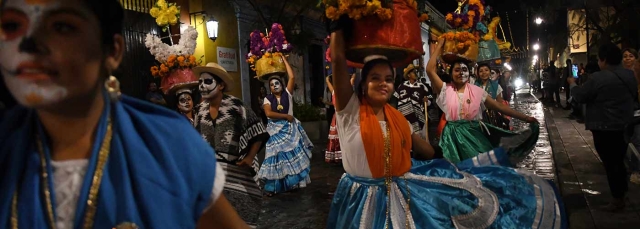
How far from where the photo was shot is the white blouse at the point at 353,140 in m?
Answer: 4.02

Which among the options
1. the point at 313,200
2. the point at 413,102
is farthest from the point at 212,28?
the point at 313,200

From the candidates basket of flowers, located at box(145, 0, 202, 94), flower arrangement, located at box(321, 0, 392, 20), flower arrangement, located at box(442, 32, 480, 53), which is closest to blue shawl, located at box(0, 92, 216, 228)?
flower arrangement, located at box(321, 0, 392, 20)

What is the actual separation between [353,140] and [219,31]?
13530mm

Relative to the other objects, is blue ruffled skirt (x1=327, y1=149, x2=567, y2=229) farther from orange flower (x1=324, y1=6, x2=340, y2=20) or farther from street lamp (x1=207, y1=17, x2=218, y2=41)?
street lamp (x1=207, y1=17, x2=218, y2=41)

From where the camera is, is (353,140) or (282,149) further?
(282,149)

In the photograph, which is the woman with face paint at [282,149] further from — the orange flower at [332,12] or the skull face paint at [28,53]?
the skull face paint at [28,53]

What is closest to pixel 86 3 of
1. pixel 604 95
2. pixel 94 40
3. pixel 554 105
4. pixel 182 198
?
pixel 94 40

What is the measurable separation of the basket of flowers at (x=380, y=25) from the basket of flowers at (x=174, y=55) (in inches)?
102

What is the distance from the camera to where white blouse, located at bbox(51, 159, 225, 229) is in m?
1.55

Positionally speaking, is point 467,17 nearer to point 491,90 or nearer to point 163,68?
point 491,90

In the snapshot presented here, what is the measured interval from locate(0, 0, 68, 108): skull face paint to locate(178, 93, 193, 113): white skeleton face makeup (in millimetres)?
4694

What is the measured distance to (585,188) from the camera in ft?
26.0

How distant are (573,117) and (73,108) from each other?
63.7 ft

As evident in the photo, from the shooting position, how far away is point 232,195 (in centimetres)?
431
